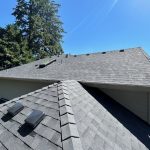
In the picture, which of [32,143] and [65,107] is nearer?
[32,143]

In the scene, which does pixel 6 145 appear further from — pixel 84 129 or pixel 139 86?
pixel 139 86

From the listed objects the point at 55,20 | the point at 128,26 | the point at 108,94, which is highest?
the point at 55,20

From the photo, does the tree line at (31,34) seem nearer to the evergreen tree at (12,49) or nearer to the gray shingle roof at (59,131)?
the evergreen tree at (12,49)

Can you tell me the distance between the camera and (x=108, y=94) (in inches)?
308

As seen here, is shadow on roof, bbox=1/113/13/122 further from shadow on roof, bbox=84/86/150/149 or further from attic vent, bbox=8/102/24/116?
shadow on roof, bbox=84/86/150/149

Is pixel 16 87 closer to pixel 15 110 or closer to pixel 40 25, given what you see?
pixel 15 110

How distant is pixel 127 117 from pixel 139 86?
3.93ft

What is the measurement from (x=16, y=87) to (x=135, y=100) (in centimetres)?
761

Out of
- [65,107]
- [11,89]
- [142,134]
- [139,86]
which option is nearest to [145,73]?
[139,86]

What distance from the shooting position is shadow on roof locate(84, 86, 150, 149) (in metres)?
5.55

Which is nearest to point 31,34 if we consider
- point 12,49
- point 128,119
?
point 12,49

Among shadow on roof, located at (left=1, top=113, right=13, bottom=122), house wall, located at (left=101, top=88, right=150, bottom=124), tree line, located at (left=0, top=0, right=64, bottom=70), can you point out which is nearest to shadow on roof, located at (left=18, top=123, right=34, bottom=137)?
shadow on roof, located at (left=1, top=113, right=13, bottom=122)

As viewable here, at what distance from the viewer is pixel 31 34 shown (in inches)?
1318

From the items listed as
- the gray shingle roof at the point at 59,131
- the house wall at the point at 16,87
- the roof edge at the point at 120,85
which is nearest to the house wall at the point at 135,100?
the roof edge at the point at 120,85
